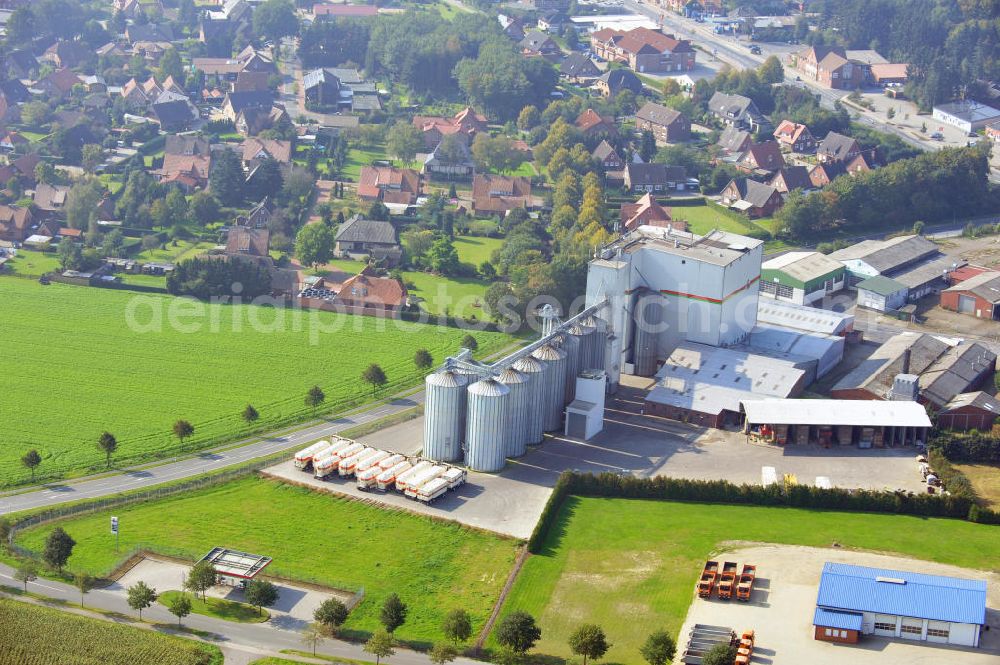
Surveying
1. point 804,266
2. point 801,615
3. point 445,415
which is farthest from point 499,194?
point 801,615

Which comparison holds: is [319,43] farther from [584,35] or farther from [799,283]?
[799,283]

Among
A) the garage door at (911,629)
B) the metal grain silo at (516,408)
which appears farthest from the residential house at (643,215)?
the garage door at (911,629)

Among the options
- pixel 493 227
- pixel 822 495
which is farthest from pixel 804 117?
pixel 822 495

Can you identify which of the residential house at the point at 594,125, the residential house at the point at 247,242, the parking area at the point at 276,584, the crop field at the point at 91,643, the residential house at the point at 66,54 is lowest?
the parking area at the point at 276,584

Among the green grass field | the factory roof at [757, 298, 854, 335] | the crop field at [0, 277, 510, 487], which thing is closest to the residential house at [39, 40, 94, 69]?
the crop field at [0, 277, 510, 487]

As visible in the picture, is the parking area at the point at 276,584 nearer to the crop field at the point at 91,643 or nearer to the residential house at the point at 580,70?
the crop field at the point at 91,643

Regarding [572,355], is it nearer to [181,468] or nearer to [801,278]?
[181,468]

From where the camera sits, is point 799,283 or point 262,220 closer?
point 799,283
